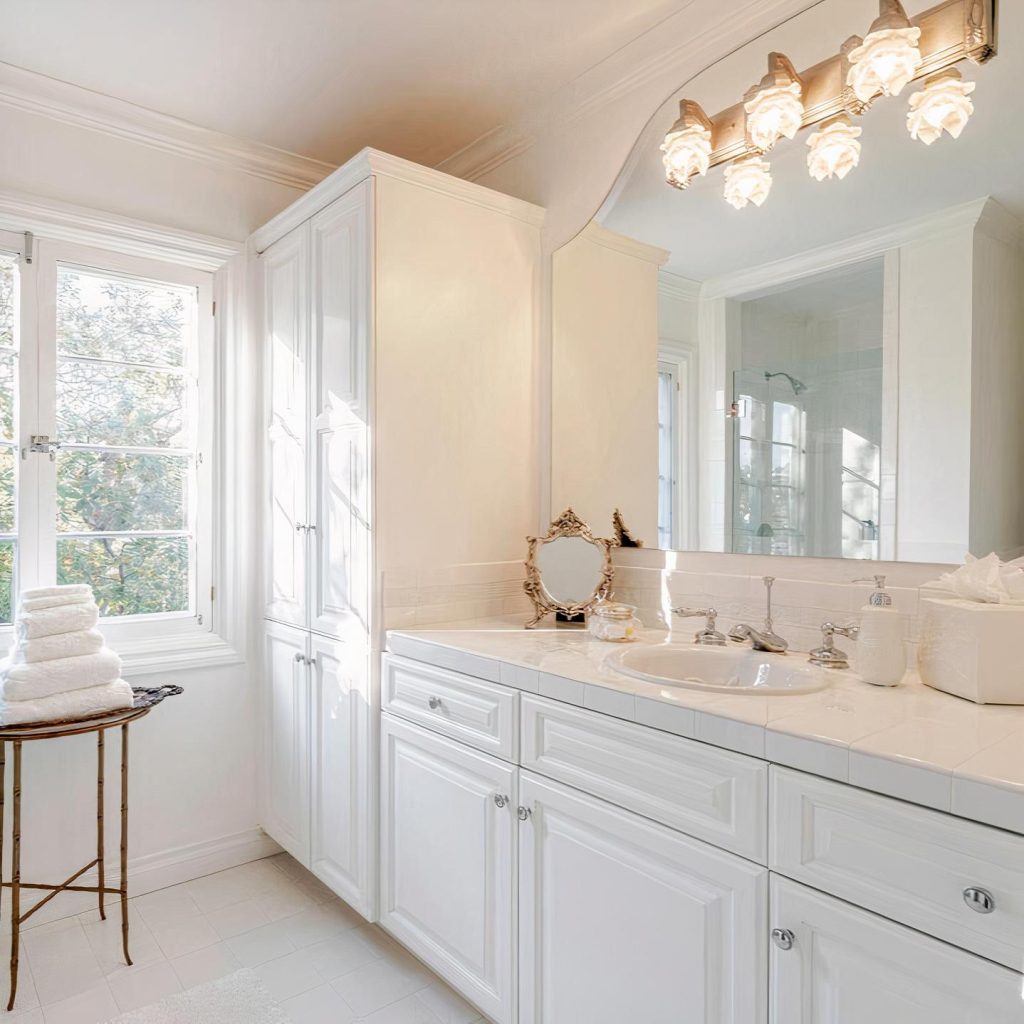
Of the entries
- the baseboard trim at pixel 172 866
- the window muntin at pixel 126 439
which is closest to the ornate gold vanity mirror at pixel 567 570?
the window muntin at pixel 126 439

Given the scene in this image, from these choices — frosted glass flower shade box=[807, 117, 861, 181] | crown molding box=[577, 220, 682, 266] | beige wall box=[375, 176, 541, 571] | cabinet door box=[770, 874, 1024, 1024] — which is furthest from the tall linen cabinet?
cabinet door box=[770, 874, 1024, 1024]

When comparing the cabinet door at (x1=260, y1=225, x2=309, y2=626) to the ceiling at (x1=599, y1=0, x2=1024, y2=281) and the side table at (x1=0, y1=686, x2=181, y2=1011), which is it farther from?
the ceiling at (x1=599, y1=0, x2=1024, y2=281)

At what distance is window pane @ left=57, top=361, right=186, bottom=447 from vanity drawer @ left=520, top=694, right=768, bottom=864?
1.68 m

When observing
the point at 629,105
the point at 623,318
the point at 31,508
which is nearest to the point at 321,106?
the point at 629,105

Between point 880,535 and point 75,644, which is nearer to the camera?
point 880,535

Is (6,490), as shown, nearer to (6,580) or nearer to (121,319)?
(6,580)

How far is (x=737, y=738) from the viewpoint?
1.18m

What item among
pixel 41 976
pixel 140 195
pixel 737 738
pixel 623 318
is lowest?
pixel 41 976

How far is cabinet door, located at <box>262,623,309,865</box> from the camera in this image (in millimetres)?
2352

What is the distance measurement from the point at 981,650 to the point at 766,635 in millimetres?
493

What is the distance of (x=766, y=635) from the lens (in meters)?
1.68

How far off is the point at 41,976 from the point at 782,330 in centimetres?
255

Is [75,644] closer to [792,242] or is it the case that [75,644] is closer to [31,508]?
[31,508]

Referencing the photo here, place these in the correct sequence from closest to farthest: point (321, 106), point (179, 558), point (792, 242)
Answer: point (792, 242) → point (321, 106) → point (179, 558)
